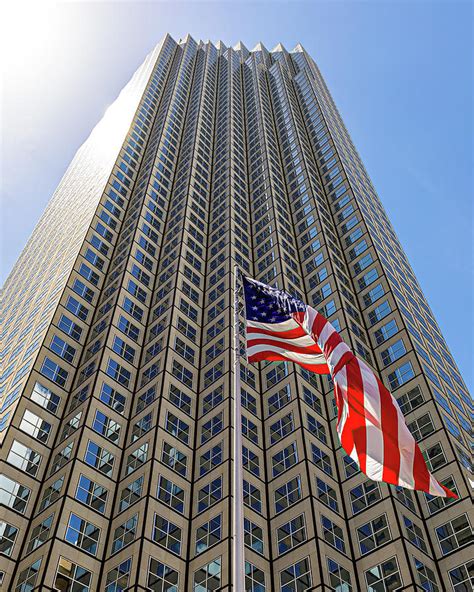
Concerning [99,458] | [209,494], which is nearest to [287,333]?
[209,494]

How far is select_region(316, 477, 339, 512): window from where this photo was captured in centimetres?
4684

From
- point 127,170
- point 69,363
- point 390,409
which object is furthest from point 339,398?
point 127,170

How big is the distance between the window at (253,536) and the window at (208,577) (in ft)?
10.5

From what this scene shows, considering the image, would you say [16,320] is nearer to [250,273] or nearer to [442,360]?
[250,273]

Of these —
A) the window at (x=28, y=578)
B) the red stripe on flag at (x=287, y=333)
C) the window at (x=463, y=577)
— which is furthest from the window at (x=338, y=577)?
the red stripe on flag at (x=287, y=333)

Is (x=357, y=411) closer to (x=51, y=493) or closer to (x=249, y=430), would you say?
(x=51, y=493)

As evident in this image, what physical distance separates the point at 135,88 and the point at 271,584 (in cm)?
11591

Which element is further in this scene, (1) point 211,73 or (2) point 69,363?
(1) point 211,73

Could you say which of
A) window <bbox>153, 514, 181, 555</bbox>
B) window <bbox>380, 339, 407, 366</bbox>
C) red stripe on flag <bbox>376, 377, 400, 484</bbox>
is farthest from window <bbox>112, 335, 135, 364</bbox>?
red stripe on flag <bbox>376, 377, 400, 484</bbox>

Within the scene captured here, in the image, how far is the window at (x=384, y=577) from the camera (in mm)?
40209

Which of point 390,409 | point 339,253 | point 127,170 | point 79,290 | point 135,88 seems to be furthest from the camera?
point 135,88

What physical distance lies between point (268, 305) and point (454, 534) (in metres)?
26.9

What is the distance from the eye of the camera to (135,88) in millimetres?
134125

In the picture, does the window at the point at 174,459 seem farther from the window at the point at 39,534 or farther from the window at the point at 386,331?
the window at the point at 386,331
